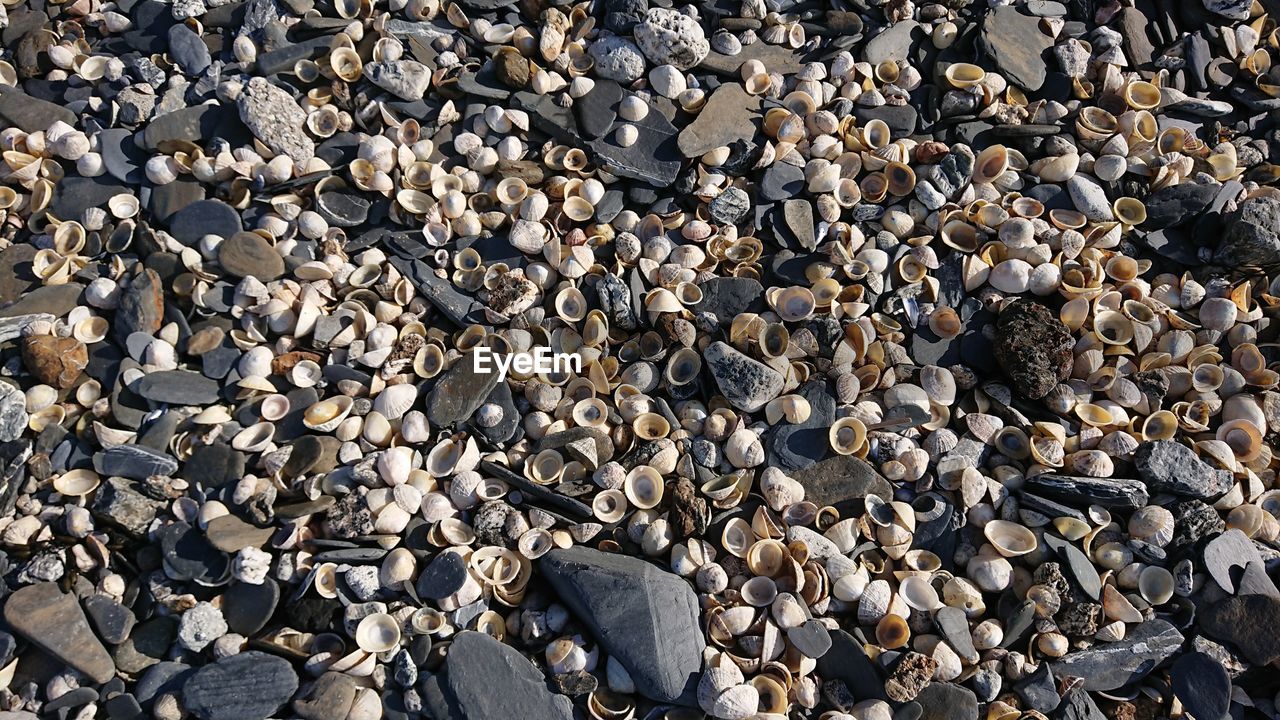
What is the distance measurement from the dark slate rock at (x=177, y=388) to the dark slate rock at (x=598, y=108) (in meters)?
1.53

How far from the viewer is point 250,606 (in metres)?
2.20

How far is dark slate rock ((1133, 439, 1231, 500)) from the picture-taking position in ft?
7.65

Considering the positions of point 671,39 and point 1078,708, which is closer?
point 1078,708

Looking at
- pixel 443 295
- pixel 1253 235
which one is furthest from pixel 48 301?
pixel 1253 235

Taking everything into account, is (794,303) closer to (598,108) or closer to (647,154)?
(647,154)

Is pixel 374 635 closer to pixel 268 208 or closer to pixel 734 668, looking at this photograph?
pixel 734 668

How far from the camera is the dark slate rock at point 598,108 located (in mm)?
2910

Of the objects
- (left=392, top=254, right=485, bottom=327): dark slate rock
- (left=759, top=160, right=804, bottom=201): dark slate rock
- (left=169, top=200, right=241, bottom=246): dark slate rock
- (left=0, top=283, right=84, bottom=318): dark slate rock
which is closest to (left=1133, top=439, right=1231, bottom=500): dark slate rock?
(left=759, top=160, right=804, bottom=201): dark slate rock

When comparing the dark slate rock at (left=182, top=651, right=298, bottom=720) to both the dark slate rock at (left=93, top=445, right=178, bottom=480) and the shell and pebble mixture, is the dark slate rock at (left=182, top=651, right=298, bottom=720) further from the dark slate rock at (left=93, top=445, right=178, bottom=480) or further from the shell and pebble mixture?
the dark slate rock at (left=93, top=445, right=178, bottom=480)

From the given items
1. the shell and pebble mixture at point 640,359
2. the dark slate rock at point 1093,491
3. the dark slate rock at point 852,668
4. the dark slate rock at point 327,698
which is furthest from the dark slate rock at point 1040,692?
the dark slate rock at point 327,698

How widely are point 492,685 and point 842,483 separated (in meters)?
1.14

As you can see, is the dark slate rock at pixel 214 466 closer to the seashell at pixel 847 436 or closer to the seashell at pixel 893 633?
the seashell at pixel 847 436

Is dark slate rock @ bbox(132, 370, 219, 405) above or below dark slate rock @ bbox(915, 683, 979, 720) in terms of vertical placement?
above

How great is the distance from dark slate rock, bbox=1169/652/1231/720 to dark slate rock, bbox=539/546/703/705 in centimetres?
131
